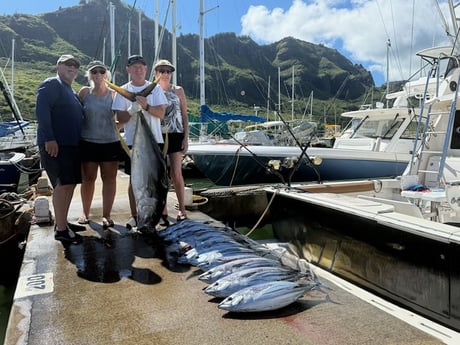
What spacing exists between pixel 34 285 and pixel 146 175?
1292 millimetres

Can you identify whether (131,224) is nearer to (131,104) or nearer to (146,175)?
(146,175)

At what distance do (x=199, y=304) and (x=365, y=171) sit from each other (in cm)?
1003

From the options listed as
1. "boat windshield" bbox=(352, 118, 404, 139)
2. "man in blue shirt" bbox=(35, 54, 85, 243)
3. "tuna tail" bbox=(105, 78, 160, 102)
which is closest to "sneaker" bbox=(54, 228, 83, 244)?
"man in blue shirt" bbox=(35, 54, 85, 243)

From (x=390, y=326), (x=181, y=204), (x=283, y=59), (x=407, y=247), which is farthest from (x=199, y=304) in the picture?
(x=283, y=59)

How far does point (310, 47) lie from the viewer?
528 ft

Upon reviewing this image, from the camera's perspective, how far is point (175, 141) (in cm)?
421

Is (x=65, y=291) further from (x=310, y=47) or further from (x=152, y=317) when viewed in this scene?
(x=310, y=47)

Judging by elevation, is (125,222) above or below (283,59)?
below

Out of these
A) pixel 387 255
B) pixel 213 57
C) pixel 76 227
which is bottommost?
pixel 387 255

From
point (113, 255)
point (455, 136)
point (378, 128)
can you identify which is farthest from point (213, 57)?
point (113, 255)

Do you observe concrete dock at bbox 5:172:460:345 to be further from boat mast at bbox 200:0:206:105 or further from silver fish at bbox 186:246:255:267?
boat mast at bbox 200:0:206:105

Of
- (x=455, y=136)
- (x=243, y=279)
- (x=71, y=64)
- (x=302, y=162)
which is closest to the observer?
(x=243, y=279)

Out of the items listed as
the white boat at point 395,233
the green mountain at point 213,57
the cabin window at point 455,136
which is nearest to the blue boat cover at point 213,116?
the cabin window at point 455,136

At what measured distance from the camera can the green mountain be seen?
97375mm
